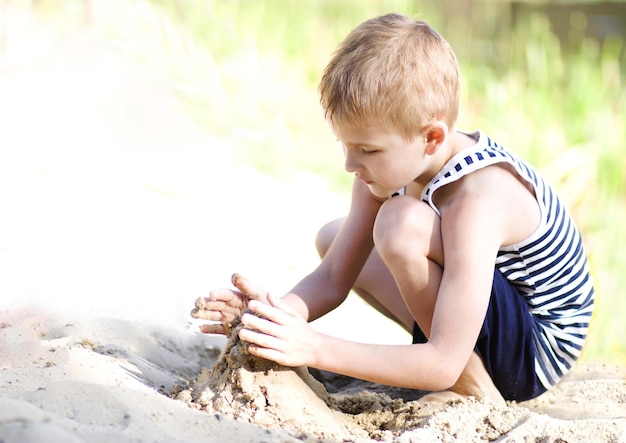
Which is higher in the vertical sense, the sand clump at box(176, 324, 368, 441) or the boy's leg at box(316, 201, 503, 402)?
the boy's leg at box(316, 201, 503, 402)

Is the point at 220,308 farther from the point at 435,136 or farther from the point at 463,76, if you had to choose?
the point at 463,76

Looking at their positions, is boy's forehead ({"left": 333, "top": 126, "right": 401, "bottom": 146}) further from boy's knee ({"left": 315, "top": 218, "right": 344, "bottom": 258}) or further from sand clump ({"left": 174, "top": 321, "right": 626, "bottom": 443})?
boy's knee ({"left": 315, "top": 218, "right": 344, "bottom": 258})

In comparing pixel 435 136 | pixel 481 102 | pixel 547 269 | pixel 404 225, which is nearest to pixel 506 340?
pixel 547 269

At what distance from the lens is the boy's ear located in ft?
6.66

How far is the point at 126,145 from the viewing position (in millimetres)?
4316

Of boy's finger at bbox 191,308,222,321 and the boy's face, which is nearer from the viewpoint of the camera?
the boy's face

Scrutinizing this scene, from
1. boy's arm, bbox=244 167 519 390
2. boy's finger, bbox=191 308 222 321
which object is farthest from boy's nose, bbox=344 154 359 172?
boy's finger, bbox=191 308 222 321

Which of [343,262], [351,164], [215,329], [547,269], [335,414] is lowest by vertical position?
[335,414]

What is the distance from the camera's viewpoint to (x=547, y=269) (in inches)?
87.1

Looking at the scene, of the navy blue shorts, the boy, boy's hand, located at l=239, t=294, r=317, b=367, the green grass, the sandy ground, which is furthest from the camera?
the green grass

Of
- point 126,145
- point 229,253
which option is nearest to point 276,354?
point 229,253

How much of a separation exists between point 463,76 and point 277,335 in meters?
3.56

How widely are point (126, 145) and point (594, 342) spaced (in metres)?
2.55

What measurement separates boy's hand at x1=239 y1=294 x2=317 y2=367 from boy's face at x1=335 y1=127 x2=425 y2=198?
42 centimetres
